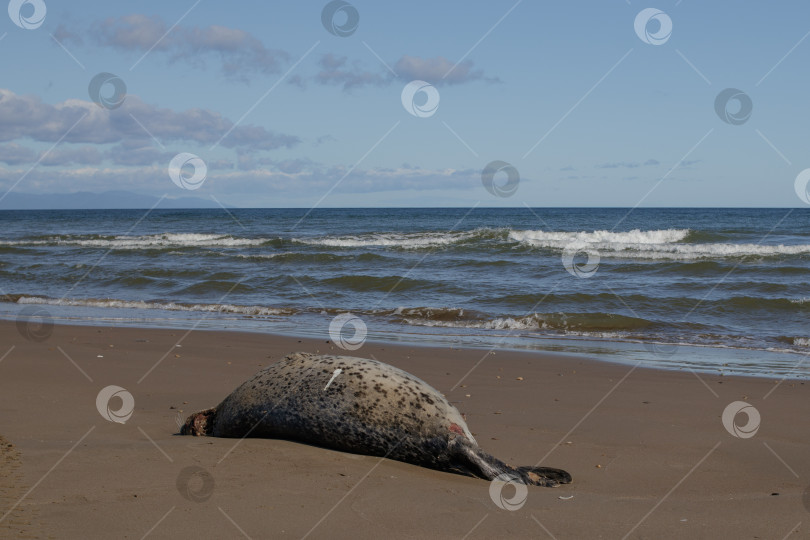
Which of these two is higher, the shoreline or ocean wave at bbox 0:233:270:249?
ocean wave at bbox 0:233:270:249

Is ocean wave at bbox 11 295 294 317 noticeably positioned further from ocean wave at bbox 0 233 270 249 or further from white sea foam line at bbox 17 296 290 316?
ocean wave at bbox 0 233 270 249

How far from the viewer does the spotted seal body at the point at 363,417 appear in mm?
5020

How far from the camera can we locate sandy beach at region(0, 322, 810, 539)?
3.90 metres

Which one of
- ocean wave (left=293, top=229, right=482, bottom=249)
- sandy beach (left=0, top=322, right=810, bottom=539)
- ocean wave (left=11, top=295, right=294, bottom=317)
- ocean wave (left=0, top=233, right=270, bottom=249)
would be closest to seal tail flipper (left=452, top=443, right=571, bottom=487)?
sandy beach (left=0, top=322, right=810, bottom=539)

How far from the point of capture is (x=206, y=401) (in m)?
7.25

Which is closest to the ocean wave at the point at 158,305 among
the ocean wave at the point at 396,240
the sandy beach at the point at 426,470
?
the sandy beach at the point at 426,470

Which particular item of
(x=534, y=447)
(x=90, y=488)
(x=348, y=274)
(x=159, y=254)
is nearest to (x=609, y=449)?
(x=534, y=447)

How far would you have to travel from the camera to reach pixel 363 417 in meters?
5.20

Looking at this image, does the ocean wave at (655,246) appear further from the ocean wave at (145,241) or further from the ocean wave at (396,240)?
the ocean wave at (145,241)

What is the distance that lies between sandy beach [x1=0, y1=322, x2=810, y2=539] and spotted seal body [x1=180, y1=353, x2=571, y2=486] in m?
0.14

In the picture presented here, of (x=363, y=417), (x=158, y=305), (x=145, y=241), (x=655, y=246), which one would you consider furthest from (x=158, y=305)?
(x=145, y=241)

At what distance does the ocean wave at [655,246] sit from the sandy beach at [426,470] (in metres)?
18.9

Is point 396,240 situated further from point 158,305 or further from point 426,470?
point 426,470

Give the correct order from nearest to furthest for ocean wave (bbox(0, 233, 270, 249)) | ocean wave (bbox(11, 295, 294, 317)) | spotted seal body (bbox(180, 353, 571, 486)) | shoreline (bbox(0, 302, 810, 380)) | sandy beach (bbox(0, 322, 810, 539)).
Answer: sandy beach (bbox(0, 322, 810, 539)) → spotted seal body (bbox(180, 353, 571, 486)) → shoreline (bbox(0, 302, 810, 380)) → ocean wave (bbox(11, 295, 294, 317)) → ocean wave (bbox(0, 233, 270, 249))
